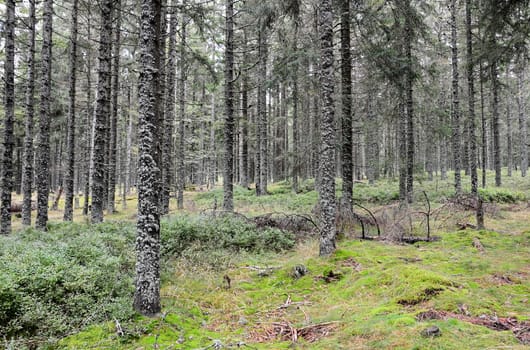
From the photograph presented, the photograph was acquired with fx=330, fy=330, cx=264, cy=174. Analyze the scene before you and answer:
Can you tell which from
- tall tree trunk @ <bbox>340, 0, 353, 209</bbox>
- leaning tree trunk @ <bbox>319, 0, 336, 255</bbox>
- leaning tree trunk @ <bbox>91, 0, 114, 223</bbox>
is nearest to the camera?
leaning tree trunk @ <bbox>319, 0, 336, 255</bbox>

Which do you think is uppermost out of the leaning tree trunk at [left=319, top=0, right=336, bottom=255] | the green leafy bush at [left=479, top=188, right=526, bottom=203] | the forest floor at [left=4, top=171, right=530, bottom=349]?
the leaning tree trunk at [left=319, top=0, right=336, bottom=255]

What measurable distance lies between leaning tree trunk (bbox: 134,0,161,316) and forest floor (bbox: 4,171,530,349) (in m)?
0.35

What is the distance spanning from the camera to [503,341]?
3.05 metres

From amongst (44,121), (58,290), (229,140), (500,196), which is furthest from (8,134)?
(500,196)

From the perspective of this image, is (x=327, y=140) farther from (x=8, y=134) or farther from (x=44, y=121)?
(x=44, y=121)

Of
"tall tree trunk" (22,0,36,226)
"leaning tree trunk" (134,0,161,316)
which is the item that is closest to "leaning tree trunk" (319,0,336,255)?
"leaning tree trunk" (134,0,161,316)

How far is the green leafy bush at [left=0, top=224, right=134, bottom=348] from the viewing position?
3.80 meters

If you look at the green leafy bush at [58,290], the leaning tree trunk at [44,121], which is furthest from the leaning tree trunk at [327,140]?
the leaning tree trunk at [44,121]

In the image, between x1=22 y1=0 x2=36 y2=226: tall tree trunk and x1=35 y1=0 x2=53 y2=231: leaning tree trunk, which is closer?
x1=35 y1=0 x2=53 y2=231: leaning tree trunk

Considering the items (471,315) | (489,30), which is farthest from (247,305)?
(489,30)

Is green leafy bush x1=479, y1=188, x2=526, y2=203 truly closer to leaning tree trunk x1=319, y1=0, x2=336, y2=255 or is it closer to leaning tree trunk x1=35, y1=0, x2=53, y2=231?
leaning tree trunk x1=319, y1=0, x2=336, y2=255

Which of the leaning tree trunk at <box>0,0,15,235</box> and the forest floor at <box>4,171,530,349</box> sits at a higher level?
the leaning tree trunk at <box>0,0,15,235</box>

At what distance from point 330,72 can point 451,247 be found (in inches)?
196

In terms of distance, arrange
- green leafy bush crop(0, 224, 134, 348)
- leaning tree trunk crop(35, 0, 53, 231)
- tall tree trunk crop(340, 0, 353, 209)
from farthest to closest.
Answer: leaning tree trunk crop(35, 0, 53, 231), tall tree trunk crop(340, 0, 353, 209), green leafy bush crop(0, 224, 134, 348)
